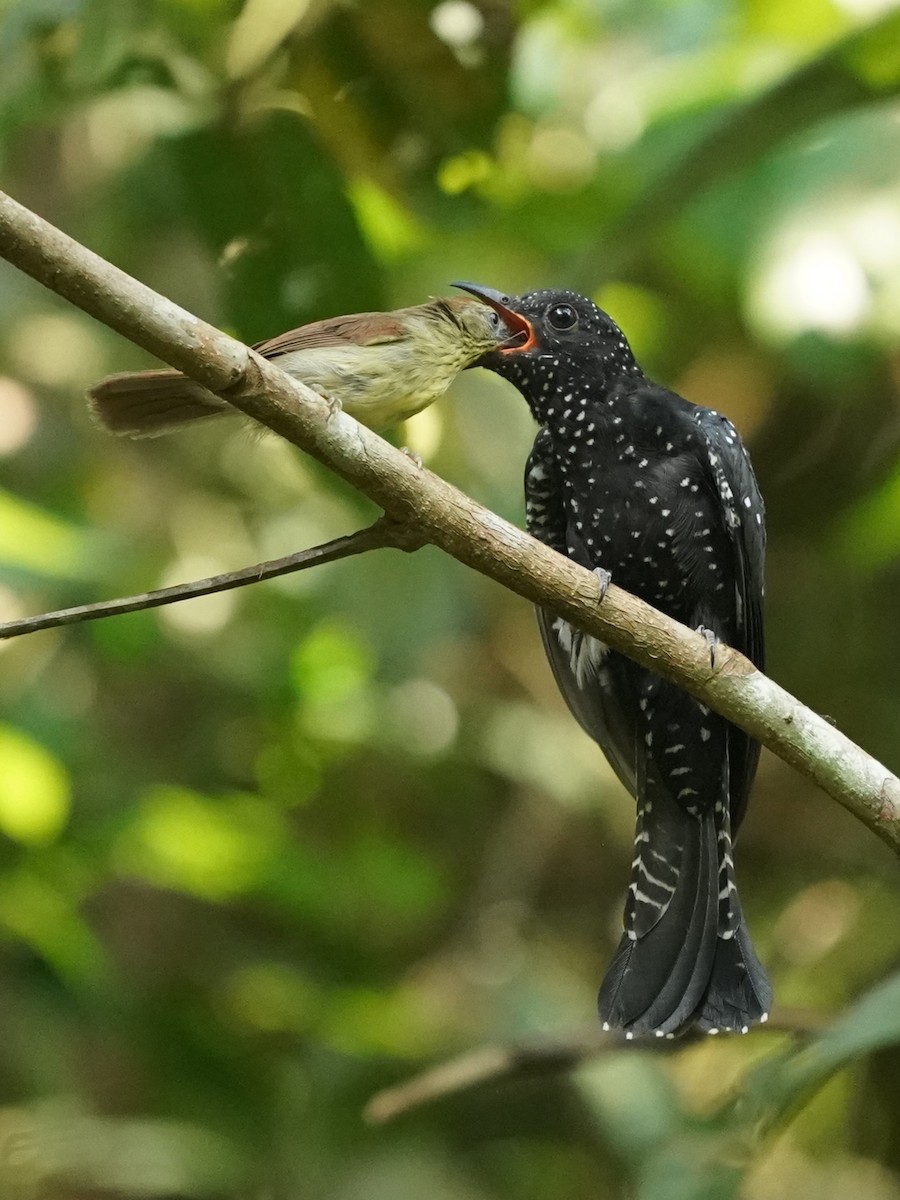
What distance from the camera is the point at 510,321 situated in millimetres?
2801

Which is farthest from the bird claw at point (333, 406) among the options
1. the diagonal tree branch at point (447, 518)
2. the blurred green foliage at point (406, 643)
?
the blurred green foliage at point (406, 643)

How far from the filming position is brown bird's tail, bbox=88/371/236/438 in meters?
1.98

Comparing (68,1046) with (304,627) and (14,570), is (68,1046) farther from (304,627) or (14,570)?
(14,570)

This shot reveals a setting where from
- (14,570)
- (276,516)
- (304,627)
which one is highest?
(276,516)

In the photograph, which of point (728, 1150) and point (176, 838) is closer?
point (728, 1150)

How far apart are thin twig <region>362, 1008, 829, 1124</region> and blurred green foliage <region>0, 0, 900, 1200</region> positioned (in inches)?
6.1

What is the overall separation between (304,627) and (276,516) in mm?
523

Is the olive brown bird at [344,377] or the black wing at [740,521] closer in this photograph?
the olive brown bird at [344,377]

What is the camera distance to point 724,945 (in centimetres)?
293

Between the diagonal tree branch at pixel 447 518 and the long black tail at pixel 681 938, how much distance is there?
2.48 feet

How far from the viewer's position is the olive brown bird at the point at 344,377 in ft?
6.59

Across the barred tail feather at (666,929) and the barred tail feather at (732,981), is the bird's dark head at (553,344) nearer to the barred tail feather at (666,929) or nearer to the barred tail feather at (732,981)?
the barred tail feather at (666,929)

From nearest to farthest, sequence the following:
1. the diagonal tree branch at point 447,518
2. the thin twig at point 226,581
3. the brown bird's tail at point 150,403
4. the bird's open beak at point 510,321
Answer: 1. the diagonal tree branch at point 447,518
2. the thin twig at point 226,581
3. the brown bird's tail at point 150,403
4. the bird's open beak at point 510,321

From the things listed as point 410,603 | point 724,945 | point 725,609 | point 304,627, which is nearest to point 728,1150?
point 724,945
